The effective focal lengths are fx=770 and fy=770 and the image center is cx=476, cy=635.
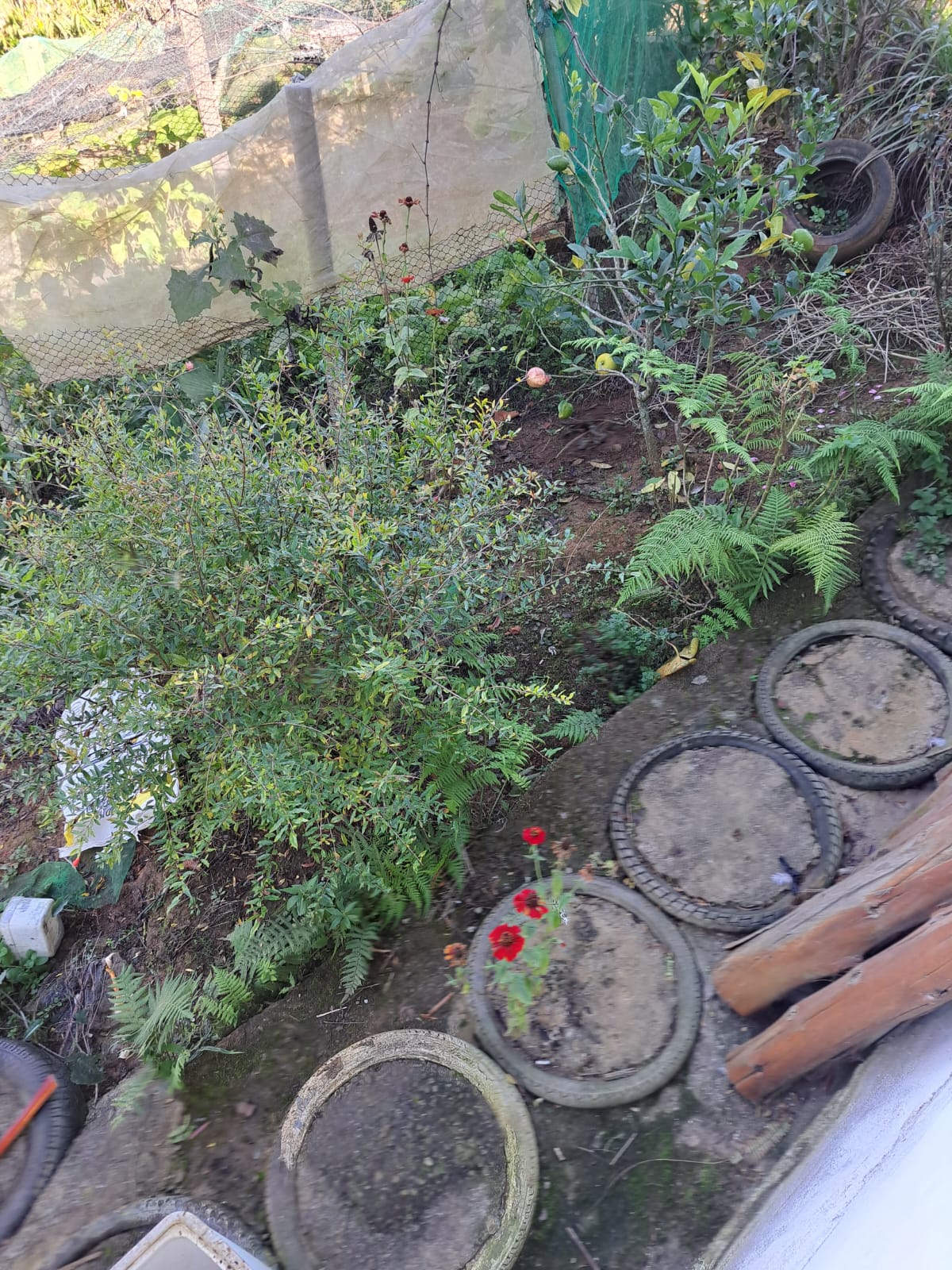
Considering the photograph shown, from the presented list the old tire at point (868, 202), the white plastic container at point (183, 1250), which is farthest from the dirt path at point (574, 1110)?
the old tire at point (868, 202)

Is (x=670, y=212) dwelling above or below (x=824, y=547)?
above

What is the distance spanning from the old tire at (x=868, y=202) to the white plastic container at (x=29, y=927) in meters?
5.41

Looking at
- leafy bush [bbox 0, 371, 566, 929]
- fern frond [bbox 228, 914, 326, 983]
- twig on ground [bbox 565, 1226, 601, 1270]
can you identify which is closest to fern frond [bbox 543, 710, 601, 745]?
leafy bush [bbox 0, 371, 566, 929]

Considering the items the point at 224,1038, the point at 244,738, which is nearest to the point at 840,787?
the point at 244,738

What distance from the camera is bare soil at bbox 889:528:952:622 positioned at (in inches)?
114

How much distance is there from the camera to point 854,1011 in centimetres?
161

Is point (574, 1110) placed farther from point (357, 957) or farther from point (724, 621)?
point (724, 621)

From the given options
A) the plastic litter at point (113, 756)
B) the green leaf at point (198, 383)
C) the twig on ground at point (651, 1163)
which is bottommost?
the twig on ground at point (651, 1163)

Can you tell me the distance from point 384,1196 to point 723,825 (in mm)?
1381

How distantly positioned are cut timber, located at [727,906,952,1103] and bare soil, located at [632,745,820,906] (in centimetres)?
47

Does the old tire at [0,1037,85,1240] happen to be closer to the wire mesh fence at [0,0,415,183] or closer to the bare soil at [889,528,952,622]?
the bare soil at [889,528,952,622]

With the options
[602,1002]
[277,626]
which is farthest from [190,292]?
[602,1002]

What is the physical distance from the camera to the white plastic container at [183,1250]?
1616 millimetres

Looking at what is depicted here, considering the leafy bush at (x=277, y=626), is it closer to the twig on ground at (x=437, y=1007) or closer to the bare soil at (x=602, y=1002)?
the twig on ground at (x=437, y=1007)
